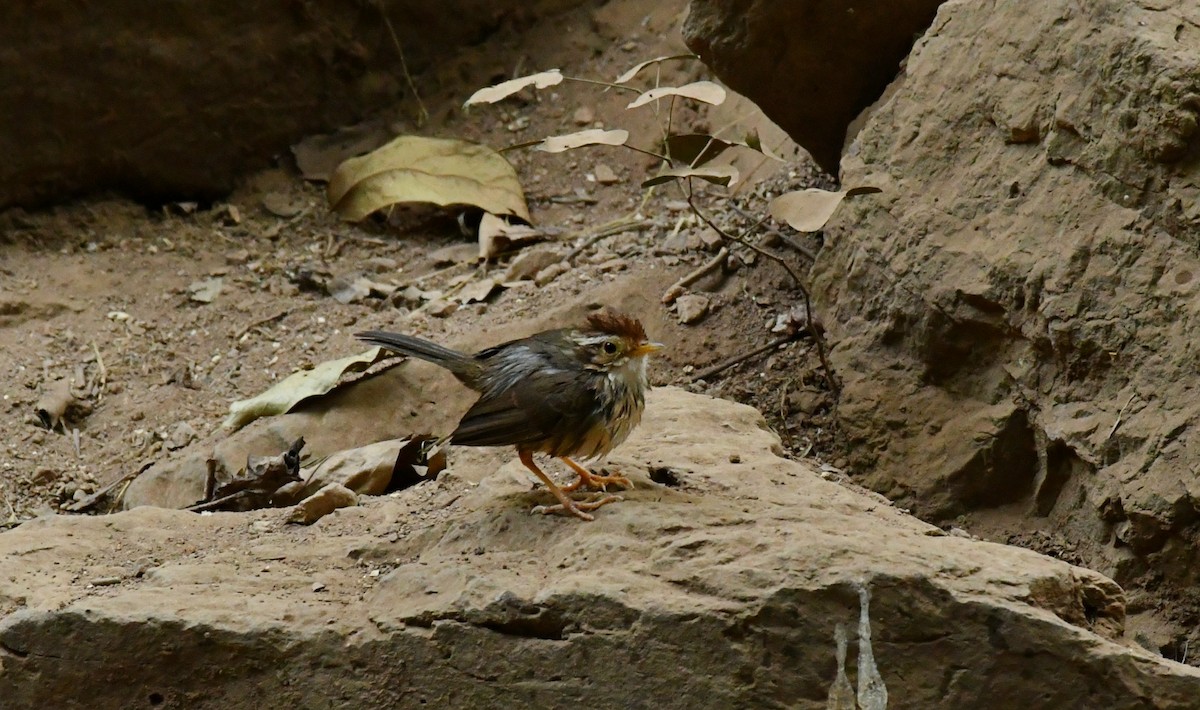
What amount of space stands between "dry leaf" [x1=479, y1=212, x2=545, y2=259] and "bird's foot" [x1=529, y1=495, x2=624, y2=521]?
367 cm

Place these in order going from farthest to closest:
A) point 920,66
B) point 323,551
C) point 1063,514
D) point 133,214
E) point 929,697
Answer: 1. point 133,214
2. point 920,66
3. point 1063,514
4. point 323,551
5. point 929,697

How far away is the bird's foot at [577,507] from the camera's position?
3.99m

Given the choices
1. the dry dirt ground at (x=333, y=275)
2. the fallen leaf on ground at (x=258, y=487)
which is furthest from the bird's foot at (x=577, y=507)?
the dry dirt ground at (x=333, y=275)

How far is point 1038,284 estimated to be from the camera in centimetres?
492

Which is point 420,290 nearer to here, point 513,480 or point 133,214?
point 133,214

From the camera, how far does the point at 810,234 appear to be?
6727 mm

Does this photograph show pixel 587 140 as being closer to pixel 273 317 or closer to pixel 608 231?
pixel 608 231

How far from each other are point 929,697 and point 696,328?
10.2 ft

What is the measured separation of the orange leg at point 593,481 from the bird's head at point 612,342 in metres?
0.33

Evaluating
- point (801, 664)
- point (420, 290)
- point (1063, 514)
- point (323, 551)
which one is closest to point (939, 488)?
point (1063, 514)

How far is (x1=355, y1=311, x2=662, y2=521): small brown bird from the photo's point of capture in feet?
13.7

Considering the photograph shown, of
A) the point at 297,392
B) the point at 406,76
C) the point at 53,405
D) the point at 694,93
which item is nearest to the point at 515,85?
the point at 694,93

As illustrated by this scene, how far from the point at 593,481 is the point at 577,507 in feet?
1.07

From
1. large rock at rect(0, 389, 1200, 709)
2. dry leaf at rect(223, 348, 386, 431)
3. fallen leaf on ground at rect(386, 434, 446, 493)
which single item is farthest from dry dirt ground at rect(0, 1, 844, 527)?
large rock at rect(0, 389, 1200, 709)
